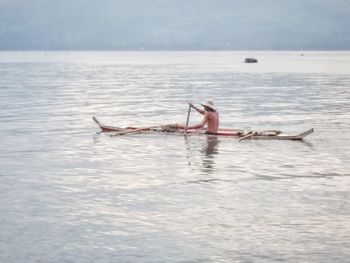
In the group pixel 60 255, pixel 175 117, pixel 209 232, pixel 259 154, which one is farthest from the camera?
pixel 175 117

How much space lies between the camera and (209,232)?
68.6 feet

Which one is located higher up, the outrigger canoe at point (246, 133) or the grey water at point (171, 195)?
the outrigger canoe at point (246, 133)

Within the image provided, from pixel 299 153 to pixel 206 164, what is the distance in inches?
224

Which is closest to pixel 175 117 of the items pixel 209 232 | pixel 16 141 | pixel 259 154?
pixel 16 141

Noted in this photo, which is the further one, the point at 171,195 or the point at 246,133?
the point at 246,133

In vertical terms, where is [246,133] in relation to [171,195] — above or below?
above

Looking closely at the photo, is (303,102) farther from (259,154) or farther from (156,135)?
(259,154)

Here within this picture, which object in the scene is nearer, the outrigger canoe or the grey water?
the grey water

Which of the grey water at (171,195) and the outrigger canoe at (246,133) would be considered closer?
the grey water at (171,195)

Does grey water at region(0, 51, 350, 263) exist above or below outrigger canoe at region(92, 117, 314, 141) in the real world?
below

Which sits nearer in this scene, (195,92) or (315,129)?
(315,129)

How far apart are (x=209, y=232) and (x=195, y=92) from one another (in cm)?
6741

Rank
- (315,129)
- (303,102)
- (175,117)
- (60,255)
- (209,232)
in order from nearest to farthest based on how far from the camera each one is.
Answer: (60,255) → (209,232) → (315,129) → (175,117) → (303,102)

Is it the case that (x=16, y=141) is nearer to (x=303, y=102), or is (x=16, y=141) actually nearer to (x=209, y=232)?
(x=209, y=232)
